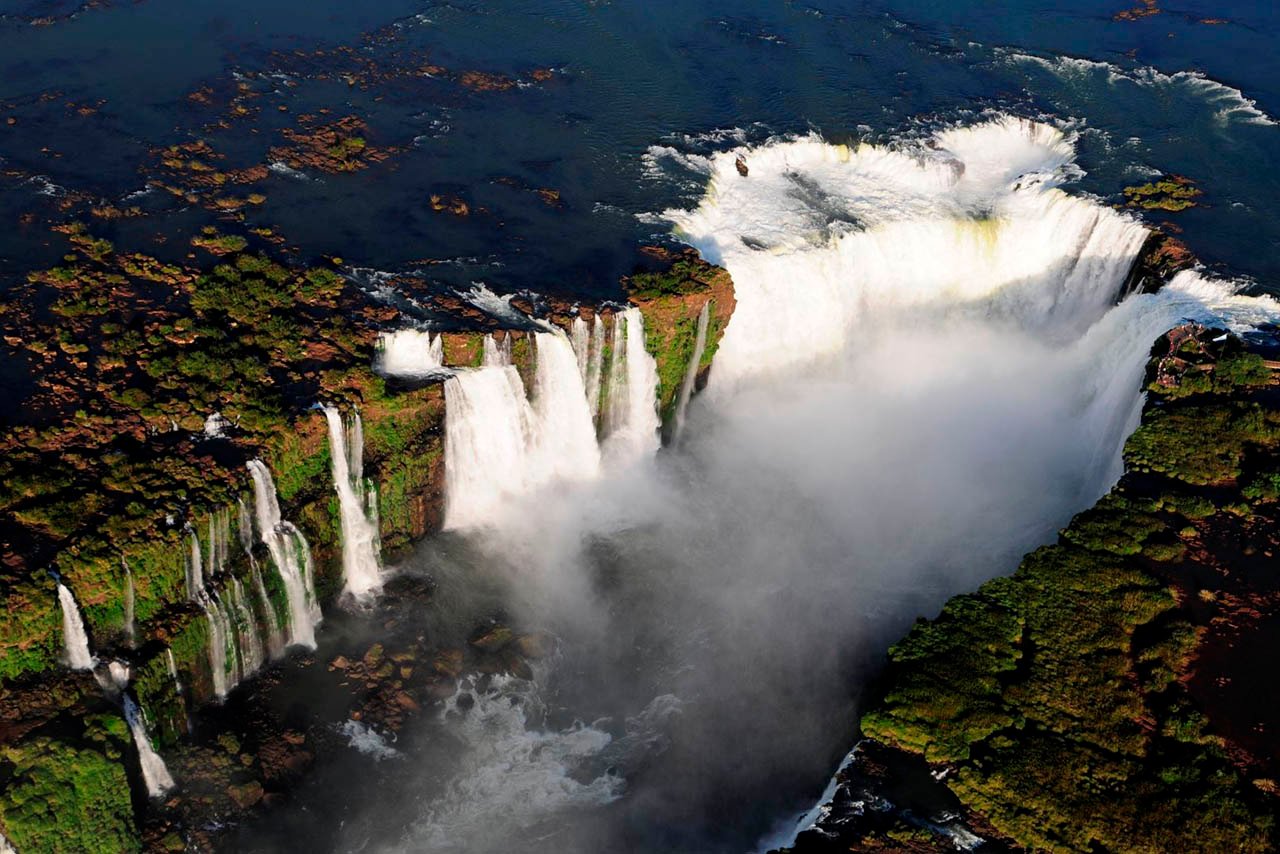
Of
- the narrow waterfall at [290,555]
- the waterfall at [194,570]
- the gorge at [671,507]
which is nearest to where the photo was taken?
the waterfall at [194,570]

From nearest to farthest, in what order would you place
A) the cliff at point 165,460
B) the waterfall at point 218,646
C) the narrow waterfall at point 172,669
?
1. the cliff at point 165,460
2. the narrow waterfall at point 172,669
3. the waterfall at point 218,646

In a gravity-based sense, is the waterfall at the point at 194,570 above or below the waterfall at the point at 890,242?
below

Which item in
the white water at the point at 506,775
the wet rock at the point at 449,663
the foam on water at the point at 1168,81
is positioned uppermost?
the foam on water at the point at 1168,81

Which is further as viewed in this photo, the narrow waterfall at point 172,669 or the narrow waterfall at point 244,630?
the narrow waterfall at point 244,630

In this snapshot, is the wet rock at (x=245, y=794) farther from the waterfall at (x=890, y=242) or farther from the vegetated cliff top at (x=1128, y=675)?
the waterfall at (x=890, y=242)

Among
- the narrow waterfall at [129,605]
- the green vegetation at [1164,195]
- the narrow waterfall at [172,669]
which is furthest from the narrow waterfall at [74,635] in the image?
the green vegetation at [1164,195]

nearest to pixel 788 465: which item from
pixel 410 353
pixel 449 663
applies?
pixel 410 353

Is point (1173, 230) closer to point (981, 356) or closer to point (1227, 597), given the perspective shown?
point (981, 356)

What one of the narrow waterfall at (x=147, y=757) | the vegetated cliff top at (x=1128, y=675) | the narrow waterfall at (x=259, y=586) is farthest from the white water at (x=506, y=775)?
the vegetated cliff top at (x=1128, y=675)
